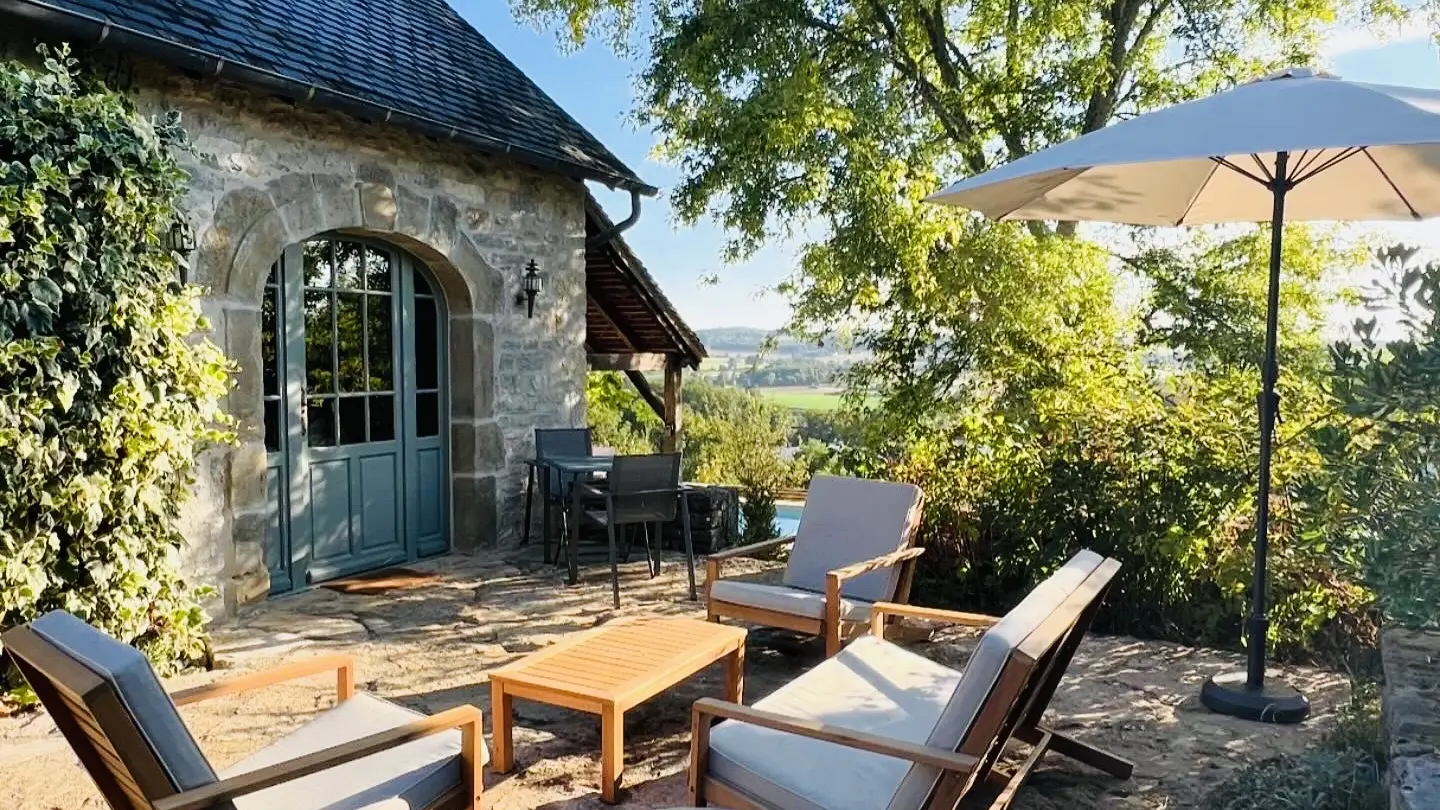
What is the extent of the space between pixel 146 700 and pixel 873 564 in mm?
2963

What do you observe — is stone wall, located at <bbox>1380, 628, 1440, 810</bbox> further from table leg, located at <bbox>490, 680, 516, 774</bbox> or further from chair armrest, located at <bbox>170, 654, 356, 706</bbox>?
chair armrest, located at <bbox>170, 654, 356, 706</bbox>

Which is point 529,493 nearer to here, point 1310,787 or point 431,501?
point 431,501

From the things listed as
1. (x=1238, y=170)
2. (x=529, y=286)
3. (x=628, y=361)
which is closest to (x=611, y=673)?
(x=1238, y=170)

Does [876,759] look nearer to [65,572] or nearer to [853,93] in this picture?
[65,572]

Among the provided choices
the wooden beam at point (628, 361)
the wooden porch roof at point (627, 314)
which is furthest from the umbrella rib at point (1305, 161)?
the wooden beam at point (628, 361)

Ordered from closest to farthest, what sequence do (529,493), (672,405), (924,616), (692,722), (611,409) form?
(692,722) < (924,616) < (529,493) < (672,405) < (611,409)

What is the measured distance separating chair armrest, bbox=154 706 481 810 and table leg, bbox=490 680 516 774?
27.6 inches

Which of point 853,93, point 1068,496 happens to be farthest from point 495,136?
point 1068,496

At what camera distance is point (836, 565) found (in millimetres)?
4918

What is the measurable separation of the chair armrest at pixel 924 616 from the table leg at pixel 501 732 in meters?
1.41

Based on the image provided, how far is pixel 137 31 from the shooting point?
4.63 meters

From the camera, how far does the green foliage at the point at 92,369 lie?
3.94 m

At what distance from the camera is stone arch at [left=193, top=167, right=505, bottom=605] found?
5.54m

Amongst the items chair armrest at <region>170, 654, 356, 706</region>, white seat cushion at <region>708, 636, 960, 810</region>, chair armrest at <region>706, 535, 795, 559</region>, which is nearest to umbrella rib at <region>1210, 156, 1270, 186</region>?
white seat cushion at <region>708, 636, 960, 810</region>
